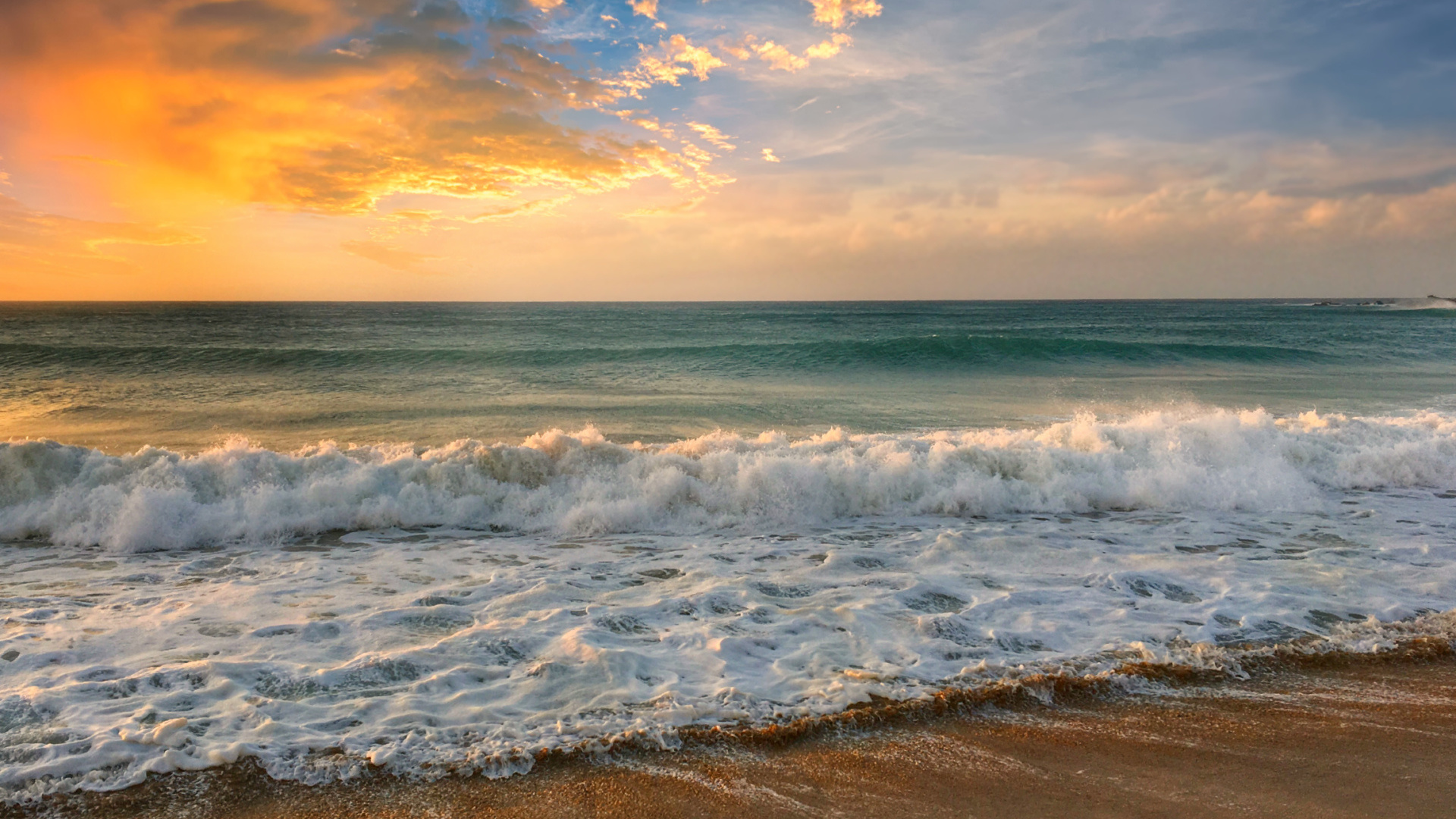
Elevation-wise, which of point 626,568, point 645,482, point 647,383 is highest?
point 647,383

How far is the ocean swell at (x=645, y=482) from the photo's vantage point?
740cm

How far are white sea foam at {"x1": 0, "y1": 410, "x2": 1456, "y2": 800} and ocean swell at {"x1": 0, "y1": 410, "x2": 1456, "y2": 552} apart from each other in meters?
0.04

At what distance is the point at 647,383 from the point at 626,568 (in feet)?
47.3

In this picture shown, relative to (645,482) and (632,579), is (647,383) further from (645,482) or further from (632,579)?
(632,579)

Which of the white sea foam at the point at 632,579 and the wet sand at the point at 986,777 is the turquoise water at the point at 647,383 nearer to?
the white sea foam at the point at 632,579

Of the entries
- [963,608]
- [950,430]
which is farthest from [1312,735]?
[950,430]

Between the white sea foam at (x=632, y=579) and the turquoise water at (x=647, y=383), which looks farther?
the turquoise water at (x=647, y=383)

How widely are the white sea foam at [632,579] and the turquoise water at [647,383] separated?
14.0 feet

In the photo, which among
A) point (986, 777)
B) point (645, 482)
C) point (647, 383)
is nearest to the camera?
point (986, 777)

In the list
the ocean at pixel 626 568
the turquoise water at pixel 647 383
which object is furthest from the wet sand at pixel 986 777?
the turquoise water at pixel 647 383

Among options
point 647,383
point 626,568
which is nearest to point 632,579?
point 626,568

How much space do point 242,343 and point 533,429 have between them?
26.1 meters

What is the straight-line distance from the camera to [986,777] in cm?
326

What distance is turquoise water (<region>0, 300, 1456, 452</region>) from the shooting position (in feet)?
45.9
